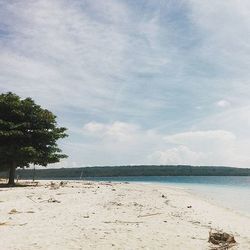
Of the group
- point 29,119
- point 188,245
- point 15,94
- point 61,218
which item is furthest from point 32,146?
point 188,245

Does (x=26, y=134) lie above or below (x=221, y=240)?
above

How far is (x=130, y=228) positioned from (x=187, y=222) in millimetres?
3763

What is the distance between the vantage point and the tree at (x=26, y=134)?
4094 cm

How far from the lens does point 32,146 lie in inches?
1678

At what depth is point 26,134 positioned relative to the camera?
137 feet

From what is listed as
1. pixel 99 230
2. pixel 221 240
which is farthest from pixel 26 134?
pixel 221 240

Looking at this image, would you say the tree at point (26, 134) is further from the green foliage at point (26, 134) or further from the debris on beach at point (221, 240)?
the debris on beach at point (221, 240)

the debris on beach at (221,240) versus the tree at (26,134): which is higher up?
the tree at (26,134)

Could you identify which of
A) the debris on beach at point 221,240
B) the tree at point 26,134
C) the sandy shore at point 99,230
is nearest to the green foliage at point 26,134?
the tree at point 26,134

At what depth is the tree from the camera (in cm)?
4094

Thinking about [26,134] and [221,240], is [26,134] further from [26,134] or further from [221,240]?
[221,240]

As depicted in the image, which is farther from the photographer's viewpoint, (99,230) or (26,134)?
(26,134)

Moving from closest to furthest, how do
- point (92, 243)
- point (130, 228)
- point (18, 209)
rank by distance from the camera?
point (92, 243) → point (130, 228) → point (18, 209)

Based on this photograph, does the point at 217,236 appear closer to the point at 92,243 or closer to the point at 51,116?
the point at 92,243
